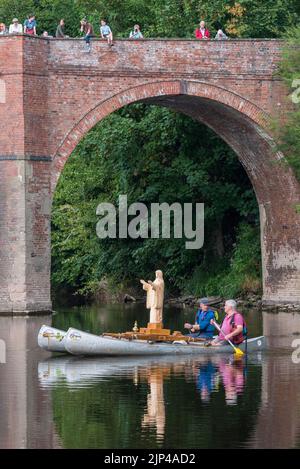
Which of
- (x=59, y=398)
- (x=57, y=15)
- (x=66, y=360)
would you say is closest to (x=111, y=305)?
(x=57, y=15)

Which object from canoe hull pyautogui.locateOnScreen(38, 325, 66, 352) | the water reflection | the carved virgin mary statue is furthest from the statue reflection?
the carved virgin mary statue

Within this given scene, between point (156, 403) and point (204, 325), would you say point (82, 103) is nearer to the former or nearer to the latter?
point (204, 325)

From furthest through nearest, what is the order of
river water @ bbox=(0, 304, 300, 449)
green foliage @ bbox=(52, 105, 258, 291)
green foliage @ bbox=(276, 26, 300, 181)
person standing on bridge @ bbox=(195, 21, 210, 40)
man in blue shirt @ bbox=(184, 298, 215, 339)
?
green foliage @ bbox=(52, 105, 258, 291), person standing on bridge @ bbox=(195, 21, 210, 40), green foliage @ bbox=(276, 26, 300, 181), man in blue shirt @ bbox=(184, 298, 215, 339), river water @ bbox=(0, 304, 300, 449)

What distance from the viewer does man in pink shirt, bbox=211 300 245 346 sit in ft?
96.9

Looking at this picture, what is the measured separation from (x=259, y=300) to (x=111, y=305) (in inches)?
207

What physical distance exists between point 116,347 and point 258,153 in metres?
15.9

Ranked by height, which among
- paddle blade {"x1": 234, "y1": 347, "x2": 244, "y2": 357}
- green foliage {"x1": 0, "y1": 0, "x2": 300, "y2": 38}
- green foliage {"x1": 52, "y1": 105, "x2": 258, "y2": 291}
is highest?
green foliage {"x1": 0, "y1": 0, "x2": 300, "y2": 38}

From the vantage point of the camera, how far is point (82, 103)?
4031 cm

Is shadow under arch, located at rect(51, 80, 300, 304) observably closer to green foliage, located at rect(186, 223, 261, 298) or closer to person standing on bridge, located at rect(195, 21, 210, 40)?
green foliage, located at rect(186, 223, 261, 298)

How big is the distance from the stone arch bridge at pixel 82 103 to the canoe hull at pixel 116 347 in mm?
10551

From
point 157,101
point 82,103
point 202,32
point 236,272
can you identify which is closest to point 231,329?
point 82,103

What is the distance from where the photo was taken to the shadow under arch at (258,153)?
135 feet

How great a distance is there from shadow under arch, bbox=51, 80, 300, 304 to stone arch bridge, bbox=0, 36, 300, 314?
0.04 meters

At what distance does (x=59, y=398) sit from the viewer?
2323 cm
